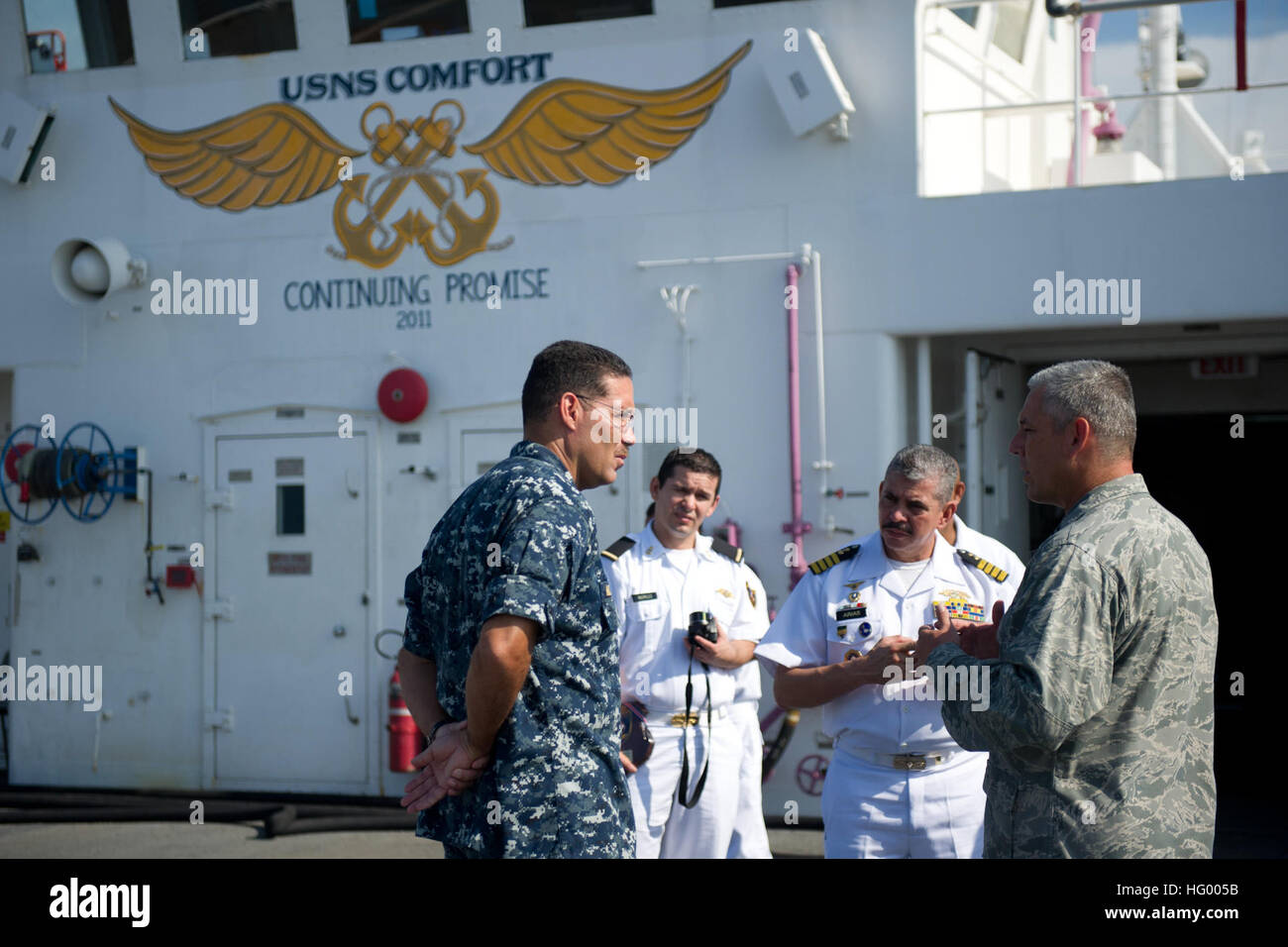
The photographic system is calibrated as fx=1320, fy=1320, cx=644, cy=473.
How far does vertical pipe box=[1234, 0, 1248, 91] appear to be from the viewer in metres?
7.61

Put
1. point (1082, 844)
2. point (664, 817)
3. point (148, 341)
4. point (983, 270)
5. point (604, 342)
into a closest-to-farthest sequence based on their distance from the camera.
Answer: point (1082, 844) → point (664, 817) → point (983, 270) → point (604, 342) → point (148, 341)

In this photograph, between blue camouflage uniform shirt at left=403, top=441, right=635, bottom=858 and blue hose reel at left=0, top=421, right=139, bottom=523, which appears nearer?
blue camouflage uniform shirt at left=403, top=441, right=635, bottom=858

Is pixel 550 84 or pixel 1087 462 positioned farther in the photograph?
pixel 550 84

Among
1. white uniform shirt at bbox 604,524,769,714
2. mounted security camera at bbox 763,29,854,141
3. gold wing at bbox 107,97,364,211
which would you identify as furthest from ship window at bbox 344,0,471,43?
white uniform shirt at bbox 604,524,769,714

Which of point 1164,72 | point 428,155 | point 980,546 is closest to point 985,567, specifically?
point 980,546

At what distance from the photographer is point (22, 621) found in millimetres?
9930

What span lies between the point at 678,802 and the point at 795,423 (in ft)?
11.6

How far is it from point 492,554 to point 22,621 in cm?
820

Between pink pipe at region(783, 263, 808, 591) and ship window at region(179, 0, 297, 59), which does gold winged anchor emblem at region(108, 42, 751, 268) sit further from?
pink pipe at region(783, 263, 808, 591)

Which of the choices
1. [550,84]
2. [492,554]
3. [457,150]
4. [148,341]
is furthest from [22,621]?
[492,554]

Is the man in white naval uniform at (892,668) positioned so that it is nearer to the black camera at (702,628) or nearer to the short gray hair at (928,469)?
the short gray hair at (928,469)

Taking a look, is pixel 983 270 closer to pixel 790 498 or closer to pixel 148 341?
pixel 790 498

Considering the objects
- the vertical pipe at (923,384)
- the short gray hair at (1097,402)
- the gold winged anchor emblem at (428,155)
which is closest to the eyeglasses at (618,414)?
the short gray hair at (1097,402)

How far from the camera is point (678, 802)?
5363 mm
